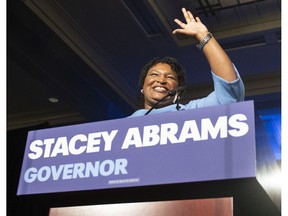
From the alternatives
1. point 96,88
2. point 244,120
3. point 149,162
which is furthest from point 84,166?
point 96,88

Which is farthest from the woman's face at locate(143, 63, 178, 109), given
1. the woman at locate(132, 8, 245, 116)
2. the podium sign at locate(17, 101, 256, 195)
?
the podium sign at locate(17, 101, 256, 195)

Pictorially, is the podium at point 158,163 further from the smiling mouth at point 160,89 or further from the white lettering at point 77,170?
the smiling mouth at point 160,89

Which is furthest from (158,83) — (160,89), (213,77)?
(213,77)

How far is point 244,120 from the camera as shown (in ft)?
1.98

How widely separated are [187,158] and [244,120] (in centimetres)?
10

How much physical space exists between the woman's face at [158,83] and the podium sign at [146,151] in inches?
21.2

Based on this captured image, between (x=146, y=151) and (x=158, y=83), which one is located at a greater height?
(x=158, y=83)

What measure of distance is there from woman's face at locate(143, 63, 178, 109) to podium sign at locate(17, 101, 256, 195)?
538mm

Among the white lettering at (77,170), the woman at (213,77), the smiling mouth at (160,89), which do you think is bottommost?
the white lettering at (77,170)

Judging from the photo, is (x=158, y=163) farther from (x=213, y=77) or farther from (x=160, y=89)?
(x=160, y=89)

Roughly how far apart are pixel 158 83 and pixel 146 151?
0.60 m

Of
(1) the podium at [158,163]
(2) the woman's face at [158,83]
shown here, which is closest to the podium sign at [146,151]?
(1) the podium at [158,163]

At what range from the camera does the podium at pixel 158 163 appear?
0.59m

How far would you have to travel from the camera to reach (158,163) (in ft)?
2.08
